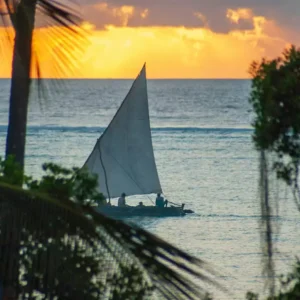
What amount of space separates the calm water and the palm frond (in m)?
0.36

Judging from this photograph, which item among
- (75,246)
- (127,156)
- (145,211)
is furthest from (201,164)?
(75,246)

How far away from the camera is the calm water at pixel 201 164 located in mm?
28297

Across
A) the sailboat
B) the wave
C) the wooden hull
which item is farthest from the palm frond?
the wave

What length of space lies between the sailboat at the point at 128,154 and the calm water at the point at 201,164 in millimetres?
2966

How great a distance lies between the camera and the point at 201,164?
60.2 metres

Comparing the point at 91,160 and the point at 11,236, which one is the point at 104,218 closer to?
the point at 11,236

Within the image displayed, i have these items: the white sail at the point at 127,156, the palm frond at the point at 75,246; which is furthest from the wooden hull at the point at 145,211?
the palm frond at the point at 75,246

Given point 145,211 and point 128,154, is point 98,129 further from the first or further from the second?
point 145,211

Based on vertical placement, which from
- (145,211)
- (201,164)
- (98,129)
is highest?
(98,129)

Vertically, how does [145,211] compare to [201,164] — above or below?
below

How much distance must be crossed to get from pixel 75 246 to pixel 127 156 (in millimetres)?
38650

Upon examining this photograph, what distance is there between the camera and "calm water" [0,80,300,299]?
28.3 metres

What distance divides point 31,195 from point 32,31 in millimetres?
542

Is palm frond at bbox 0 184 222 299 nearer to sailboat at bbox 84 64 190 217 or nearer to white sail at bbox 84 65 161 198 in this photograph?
sailboat at bbox 84 64 190 217
